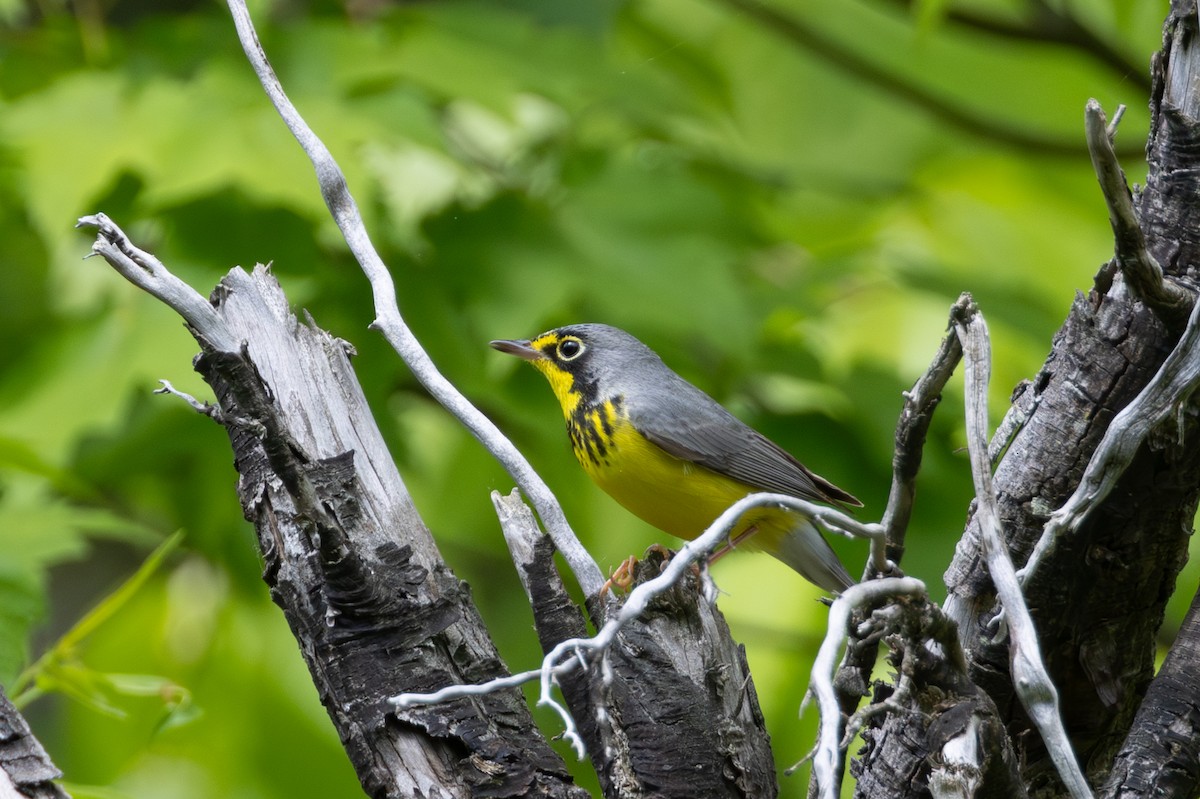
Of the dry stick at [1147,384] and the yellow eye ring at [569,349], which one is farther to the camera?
the yellow eye ring at [569,349]

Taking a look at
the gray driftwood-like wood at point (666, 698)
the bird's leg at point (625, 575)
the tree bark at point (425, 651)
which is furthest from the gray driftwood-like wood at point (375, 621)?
the bird's leg at point (625, 575)

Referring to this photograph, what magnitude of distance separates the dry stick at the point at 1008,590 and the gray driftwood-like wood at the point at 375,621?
2.40ft

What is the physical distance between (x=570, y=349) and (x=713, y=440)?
613 millimetres

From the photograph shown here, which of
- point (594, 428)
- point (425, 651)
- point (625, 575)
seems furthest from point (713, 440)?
point (425, 651)

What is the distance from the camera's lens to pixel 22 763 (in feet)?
6.57

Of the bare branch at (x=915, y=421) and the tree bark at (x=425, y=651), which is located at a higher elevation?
the bare branch at (x=915, y=421)

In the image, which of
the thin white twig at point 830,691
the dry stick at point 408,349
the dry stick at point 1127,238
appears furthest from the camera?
the dry stick at point 408,349

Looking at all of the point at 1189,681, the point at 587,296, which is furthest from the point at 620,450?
the point at 1189,681

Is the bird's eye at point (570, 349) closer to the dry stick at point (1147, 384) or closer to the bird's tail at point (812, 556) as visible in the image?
the bird's tail at point (812, 556)

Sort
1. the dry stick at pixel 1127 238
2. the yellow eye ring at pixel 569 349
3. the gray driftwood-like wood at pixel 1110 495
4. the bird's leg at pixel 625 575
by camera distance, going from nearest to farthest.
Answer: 1. the dry stick at pixel 1127 238
2. the gray driftwood-like wood at pixel 1110 495
3. the bird's leg at pixel 625 575
4. the yellow eye ring at pixel 569 349

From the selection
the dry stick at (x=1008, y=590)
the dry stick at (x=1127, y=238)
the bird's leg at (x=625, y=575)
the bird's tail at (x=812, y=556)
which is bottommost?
the bird's tail at (x=812, y=556)

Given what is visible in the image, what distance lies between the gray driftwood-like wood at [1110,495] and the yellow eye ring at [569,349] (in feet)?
7.44

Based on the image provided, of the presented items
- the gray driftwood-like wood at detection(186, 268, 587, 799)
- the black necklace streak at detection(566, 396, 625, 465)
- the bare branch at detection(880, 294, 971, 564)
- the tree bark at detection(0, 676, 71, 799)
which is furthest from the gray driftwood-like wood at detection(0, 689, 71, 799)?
the black necklace streak at detection(566, 396, 625, 465)

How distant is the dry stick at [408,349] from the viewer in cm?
200
